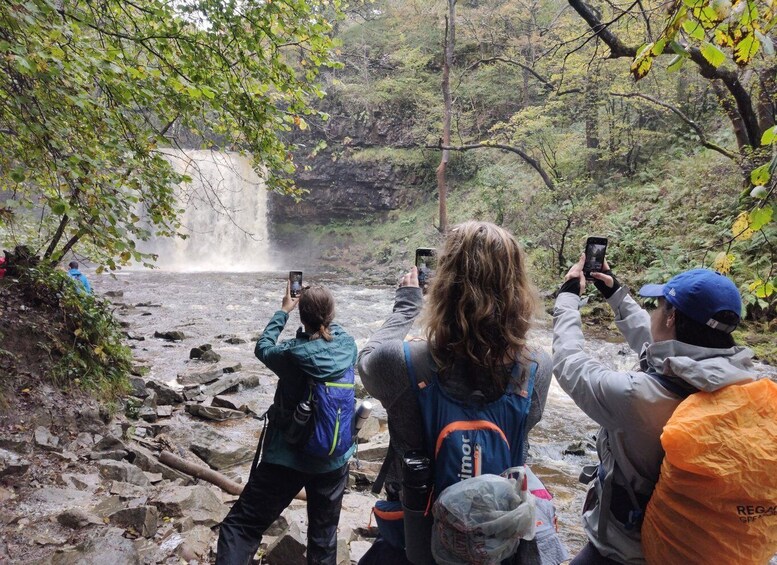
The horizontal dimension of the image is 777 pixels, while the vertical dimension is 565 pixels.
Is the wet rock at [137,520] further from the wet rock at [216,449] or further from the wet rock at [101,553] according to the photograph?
the wet rock at [216,449]

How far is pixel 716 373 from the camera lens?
→ 1552 millimetres

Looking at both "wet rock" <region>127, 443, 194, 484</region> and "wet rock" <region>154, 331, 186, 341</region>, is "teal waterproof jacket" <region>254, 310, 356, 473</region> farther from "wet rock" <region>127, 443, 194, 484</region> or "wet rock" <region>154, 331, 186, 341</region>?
"wet rock" <region>154, 331, 186, 341</region>

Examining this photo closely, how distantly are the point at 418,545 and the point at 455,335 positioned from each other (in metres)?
0.70

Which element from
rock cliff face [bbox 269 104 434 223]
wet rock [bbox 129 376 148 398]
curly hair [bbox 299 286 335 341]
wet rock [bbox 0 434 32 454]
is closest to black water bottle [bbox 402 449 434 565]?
curly hair [bbox 299 286 335 341]

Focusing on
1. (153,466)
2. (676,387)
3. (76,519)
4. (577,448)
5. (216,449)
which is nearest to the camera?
(676,387)

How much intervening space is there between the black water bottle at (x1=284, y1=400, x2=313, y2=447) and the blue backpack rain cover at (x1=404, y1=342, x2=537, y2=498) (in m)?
1.16

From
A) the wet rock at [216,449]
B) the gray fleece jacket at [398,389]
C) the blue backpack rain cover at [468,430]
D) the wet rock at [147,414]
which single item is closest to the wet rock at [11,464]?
the wet rock at [216,449]

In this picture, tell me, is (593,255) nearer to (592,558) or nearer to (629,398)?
(629,398)

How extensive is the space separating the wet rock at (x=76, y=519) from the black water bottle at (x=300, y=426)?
5.60 ft

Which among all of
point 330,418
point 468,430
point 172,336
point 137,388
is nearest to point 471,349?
point 468,430

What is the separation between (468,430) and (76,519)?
10.1ft

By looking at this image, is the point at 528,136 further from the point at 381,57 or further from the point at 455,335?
the point at 455,335

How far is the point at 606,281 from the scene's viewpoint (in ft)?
7.82

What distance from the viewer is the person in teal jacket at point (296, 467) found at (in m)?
2.72
